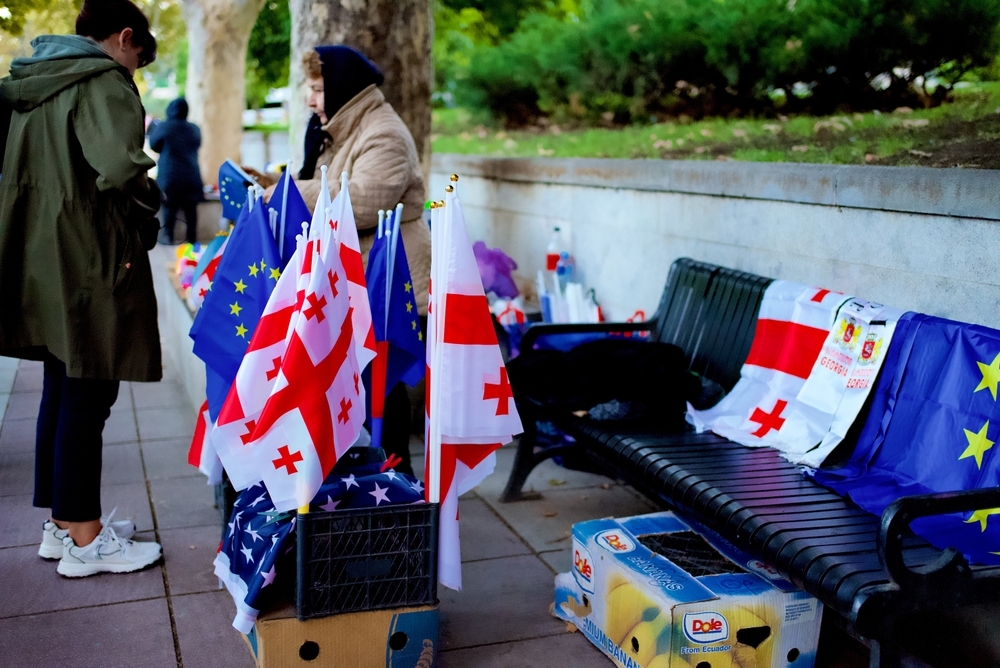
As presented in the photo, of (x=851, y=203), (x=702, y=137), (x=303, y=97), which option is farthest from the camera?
(x=303, y=97)

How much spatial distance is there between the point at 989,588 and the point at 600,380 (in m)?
2.03

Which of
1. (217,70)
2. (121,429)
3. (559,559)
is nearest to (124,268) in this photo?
(559,559)

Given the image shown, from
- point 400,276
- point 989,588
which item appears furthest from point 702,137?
point 989,588

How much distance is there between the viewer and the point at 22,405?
21.0 ft

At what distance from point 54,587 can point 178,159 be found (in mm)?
9380

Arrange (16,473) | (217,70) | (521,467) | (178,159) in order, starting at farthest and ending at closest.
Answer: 1. (217,70)
2. (178,159)
3. (16,473)
4. (521,467)

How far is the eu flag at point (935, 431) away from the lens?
3.08m

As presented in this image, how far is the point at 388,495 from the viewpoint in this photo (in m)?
3.17

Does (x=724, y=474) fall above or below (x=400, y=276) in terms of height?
below

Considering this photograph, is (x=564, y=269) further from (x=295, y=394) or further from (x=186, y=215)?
(x=186, y=215)

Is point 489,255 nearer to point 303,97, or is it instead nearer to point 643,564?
point 303,97

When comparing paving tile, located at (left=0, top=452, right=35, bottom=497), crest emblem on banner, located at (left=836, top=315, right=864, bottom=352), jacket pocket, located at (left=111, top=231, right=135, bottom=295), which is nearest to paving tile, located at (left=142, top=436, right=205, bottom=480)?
paving tile, located at (left=0, top=452, right=35, bottom=497)

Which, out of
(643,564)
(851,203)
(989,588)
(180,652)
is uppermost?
(851,203)

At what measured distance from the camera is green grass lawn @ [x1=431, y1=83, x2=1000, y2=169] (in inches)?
174
